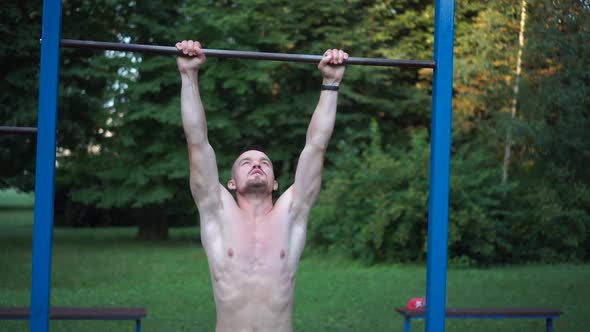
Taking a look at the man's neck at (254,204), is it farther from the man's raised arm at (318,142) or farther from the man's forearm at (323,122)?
the man's forearm at (323,122)

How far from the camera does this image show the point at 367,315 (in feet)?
25.9

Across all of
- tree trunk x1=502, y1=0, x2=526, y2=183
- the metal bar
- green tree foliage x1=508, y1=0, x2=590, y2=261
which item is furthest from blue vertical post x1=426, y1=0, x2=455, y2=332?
tree trunk x1=502, y1=0, x2=526, y2=183

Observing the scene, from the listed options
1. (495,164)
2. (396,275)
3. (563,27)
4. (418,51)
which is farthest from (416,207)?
(418,51)

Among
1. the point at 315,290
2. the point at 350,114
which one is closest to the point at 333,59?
the point at 315,290

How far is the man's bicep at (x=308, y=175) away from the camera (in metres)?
3.58

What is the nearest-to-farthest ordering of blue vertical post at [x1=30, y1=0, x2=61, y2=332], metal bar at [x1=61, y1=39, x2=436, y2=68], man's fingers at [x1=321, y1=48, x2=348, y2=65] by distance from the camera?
blue vertical post at [x1=30, y1=0, x2=61, y2=332], metal bar at [x1=61, y1=39, x2=436, y2=68], man's fingers at [x1=321, y1=48, x2=348, y2=65]

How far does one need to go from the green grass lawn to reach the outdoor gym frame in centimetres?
390

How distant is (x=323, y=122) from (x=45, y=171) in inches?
57.0

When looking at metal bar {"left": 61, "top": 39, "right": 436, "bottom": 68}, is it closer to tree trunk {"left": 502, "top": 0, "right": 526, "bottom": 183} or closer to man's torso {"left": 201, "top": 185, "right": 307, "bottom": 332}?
man's torso {"left": 201, "top": 185, "right": 307, "bottom": 332}

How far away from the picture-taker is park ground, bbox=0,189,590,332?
7469 millimetres

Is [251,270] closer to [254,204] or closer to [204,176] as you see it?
[254,204]

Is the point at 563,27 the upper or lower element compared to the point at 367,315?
upper

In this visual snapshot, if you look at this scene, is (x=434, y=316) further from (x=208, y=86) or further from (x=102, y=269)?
(x=208, y=86)

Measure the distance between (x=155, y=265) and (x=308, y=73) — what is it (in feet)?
23.7
